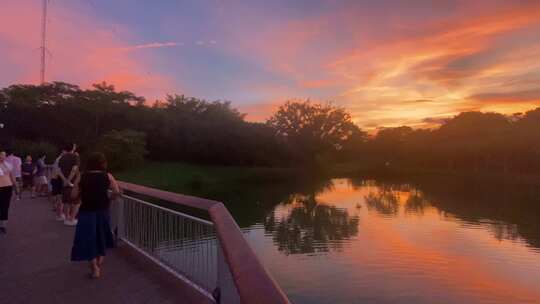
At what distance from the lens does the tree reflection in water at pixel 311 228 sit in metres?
19.0

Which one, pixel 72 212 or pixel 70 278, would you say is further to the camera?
pixel 72 212

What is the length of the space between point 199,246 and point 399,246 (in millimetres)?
15912

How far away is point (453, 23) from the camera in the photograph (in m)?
19.3

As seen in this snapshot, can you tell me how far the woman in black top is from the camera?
5016 mm

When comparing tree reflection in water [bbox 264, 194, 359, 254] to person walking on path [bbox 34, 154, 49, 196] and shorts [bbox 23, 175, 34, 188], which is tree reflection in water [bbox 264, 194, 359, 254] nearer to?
person walking on path [bbox 34, 154, 49, 196]

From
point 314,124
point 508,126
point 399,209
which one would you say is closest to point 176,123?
point 314,124

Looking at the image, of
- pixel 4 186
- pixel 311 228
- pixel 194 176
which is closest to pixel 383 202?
pixel 311 228

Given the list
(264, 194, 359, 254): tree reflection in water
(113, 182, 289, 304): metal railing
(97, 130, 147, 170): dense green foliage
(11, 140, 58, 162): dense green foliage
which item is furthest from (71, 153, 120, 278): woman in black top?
(97, 130, 147, 170): dense green foliage

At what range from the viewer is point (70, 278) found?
16.7ft

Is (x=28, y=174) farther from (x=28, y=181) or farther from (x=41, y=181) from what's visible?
(x=41, y=181)

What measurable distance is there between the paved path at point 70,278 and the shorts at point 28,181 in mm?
10391

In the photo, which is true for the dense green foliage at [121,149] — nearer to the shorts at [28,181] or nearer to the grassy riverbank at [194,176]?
the grassy riverbank at [194,176]

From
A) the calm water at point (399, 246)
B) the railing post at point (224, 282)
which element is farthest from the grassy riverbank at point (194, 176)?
the railing post at point (224, 282)

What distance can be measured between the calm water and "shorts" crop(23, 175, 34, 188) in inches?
374
